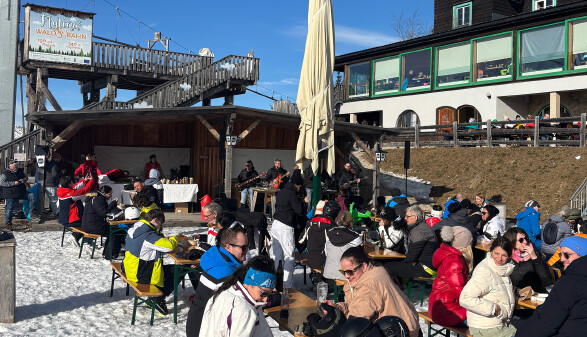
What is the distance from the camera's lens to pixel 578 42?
2144 centimetres

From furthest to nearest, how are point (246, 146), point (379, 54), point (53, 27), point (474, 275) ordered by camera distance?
point (379, 54), point (53, 27), point (246, 146), point (474, 275)

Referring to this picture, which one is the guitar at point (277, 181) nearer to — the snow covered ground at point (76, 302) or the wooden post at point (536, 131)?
the snow covered ground at point (76, 302)

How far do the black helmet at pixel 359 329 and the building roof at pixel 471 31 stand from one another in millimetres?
22386

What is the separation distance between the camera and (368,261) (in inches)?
166

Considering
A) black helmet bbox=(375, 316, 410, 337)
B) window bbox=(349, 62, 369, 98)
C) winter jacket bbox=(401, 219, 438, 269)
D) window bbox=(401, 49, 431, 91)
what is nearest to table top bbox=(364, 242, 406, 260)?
winter jacket bbox=(401, 219, 438, 269)

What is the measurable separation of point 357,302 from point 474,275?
3.95 feet

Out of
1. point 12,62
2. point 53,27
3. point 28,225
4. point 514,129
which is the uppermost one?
point 53,27

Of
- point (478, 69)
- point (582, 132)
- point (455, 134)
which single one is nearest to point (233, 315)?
point (582, 132)

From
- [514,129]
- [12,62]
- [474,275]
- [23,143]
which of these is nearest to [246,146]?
[23,143]

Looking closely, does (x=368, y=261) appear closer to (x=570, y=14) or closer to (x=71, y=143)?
(x=71, y=143)

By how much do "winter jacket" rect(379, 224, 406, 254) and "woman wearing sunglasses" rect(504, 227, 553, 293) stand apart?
6.23 ft

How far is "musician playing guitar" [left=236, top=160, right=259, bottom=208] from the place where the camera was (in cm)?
1508

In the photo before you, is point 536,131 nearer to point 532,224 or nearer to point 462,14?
point 532,224

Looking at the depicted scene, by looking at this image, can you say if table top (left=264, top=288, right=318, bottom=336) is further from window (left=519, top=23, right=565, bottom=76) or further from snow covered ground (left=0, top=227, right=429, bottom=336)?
window (left=519, top=23, right=565, bottom=76)
